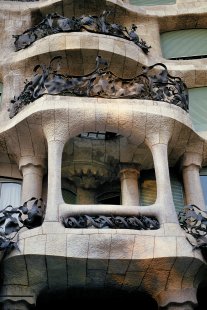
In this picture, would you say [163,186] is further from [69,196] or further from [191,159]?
[69,196]

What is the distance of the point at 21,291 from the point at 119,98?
464 centimetres

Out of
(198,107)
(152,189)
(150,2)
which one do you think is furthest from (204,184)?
(150,2)

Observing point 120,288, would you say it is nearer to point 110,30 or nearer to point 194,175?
point 194,175

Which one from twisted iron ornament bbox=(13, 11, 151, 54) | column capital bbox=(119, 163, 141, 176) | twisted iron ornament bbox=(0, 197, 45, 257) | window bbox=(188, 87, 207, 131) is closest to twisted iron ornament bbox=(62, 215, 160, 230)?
twisted iron ornament bbox=(0, 197, 45, 257)

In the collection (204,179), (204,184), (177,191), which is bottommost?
(177,191)

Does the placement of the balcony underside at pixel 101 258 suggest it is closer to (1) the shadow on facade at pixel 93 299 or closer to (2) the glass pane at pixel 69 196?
(1) the shadow on facade at pixel 93 299

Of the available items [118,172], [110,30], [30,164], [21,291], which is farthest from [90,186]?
[110,30]

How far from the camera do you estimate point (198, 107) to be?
46.6 feet

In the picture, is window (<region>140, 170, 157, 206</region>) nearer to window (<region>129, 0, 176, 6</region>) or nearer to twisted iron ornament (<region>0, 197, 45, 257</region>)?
twisted iron ornament (<region>0, 197, 45, 257</region>)

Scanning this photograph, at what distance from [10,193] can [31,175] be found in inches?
30.7

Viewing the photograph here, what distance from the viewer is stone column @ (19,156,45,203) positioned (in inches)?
464

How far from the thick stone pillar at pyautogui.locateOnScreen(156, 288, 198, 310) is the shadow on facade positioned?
0.73 m

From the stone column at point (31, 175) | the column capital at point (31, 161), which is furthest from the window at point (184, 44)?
the stone column at point (31, 175)

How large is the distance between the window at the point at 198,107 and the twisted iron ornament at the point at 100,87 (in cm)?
138
